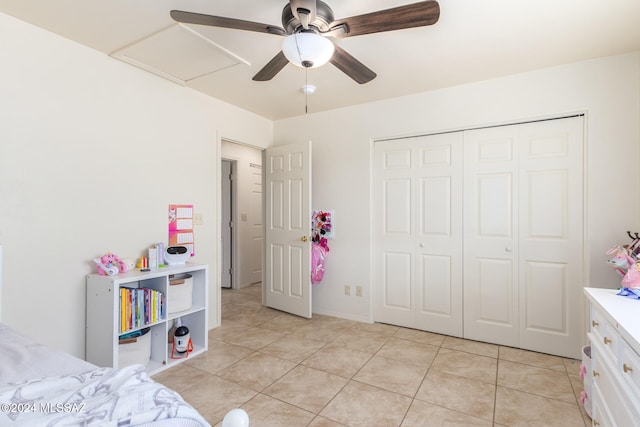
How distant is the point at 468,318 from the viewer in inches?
120

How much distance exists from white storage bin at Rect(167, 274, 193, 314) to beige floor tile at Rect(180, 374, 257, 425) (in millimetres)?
648

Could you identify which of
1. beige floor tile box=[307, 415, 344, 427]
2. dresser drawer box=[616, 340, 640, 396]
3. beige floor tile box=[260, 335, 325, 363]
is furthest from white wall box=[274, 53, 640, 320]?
beige floor tile box=[307, 415, 344, 427]

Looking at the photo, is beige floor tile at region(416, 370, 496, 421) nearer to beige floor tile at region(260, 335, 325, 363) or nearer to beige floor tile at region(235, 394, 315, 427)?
beige floor tile at region(235, 394, 315, 427)

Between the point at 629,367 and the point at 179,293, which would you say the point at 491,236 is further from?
the point at 179,293

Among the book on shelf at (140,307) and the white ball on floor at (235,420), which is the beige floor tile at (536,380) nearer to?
the white ball on floor at (235,420)

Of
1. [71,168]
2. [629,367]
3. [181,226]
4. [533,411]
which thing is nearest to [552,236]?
[533,411]

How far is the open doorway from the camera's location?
5.05m

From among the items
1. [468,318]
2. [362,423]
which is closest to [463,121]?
[468,318]

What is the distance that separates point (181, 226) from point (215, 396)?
60.6 inches

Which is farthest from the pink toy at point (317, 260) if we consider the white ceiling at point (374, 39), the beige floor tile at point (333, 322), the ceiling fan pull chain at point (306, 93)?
the white ceiling at point (374, 39)

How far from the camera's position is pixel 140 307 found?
2.32m

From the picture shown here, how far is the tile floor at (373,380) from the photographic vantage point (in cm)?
189

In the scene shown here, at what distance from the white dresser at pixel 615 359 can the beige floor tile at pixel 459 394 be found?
21.7 inches

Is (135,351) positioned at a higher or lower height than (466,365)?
higher
